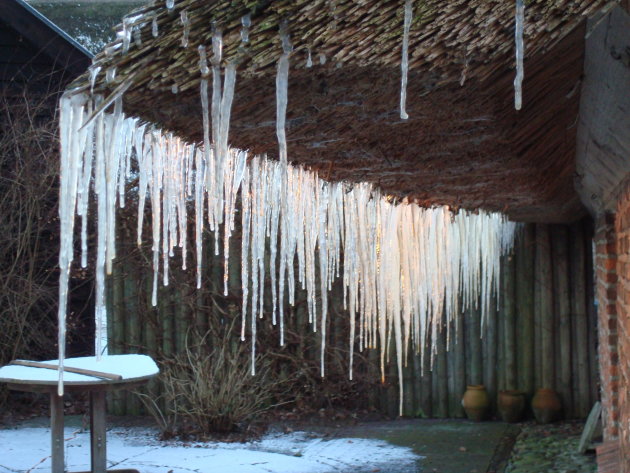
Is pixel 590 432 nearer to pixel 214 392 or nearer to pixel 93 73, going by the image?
pixel 214 392

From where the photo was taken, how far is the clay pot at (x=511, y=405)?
7.59 m

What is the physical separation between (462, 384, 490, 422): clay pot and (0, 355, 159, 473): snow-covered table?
11.2ft

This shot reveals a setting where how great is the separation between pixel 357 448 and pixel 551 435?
1652mm

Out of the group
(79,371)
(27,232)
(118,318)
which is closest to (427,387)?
(118,318)

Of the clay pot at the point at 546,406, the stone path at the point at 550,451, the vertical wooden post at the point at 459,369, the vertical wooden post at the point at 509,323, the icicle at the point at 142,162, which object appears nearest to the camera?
the icicle at the point at 142,162

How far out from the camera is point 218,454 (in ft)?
21.4

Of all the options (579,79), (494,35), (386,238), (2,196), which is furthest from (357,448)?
(494,35)

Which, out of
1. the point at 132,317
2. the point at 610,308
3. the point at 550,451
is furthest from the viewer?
the point at 132,317

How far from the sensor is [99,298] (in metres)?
2.24

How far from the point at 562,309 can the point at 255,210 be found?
486 centimetres

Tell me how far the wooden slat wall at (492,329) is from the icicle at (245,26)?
251 inches

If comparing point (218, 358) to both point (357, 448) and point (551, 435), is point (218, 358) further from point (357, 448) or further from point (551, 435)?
point (551, 435)

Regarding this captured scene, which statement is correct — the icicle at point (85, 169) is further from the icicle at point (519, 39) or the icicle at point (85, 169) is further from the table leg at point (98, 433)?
the table leg at point (98, 433)

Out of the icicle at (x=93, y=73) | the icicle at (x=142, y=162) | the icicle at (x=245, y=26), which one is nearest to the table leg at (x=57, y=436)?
the icicle at (x=142, y=162)
